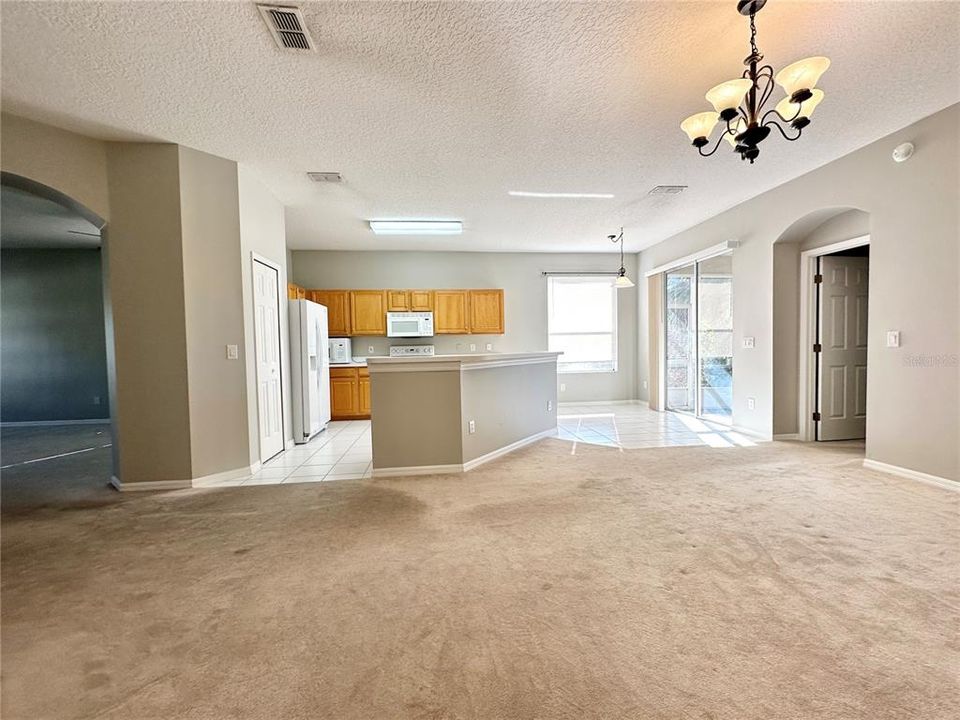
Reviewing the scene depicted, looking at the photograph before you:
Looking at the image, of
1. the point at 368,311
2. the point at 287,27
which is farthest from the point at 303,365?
the point at 287,27

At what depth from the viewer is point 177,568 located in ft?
7.55

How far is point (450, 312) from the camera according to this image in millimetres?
7477

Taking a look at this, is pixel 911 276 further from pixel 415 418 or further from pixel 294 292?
pixel 294 292

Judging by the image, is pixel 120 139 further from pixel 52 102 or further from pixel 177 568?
pixel 177 568

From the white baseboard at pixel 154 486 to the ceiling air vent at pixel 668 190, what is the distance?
5635 mm

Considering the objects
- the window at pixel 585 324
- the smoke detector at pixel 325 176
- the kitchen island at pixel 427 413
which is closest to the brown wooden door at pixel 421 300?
the window at pixel 585 324

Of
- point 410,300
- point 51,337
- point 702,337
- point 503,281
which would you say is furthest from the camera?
point 503,281

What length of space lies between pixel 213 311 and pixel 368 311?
3.48 metres

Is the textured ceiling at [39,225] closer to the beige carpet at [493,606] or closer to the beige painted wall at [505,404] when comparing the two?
the beige carpet at [493,606]

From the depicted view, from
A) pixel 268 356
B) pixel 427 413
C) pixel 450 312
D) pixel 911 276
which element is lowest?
pixel 427 413

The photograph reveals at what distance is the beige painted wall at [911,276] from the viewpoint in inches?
125

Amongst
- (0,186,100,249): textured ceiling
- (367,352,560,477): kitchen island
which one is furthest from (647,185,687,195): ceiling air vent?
(0,186,100,249): textured ceiling

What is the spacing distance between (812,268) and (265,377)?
6369mm

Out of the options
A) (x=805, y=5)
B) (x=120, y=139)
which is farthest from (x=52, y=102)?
(x=805, y=5)
